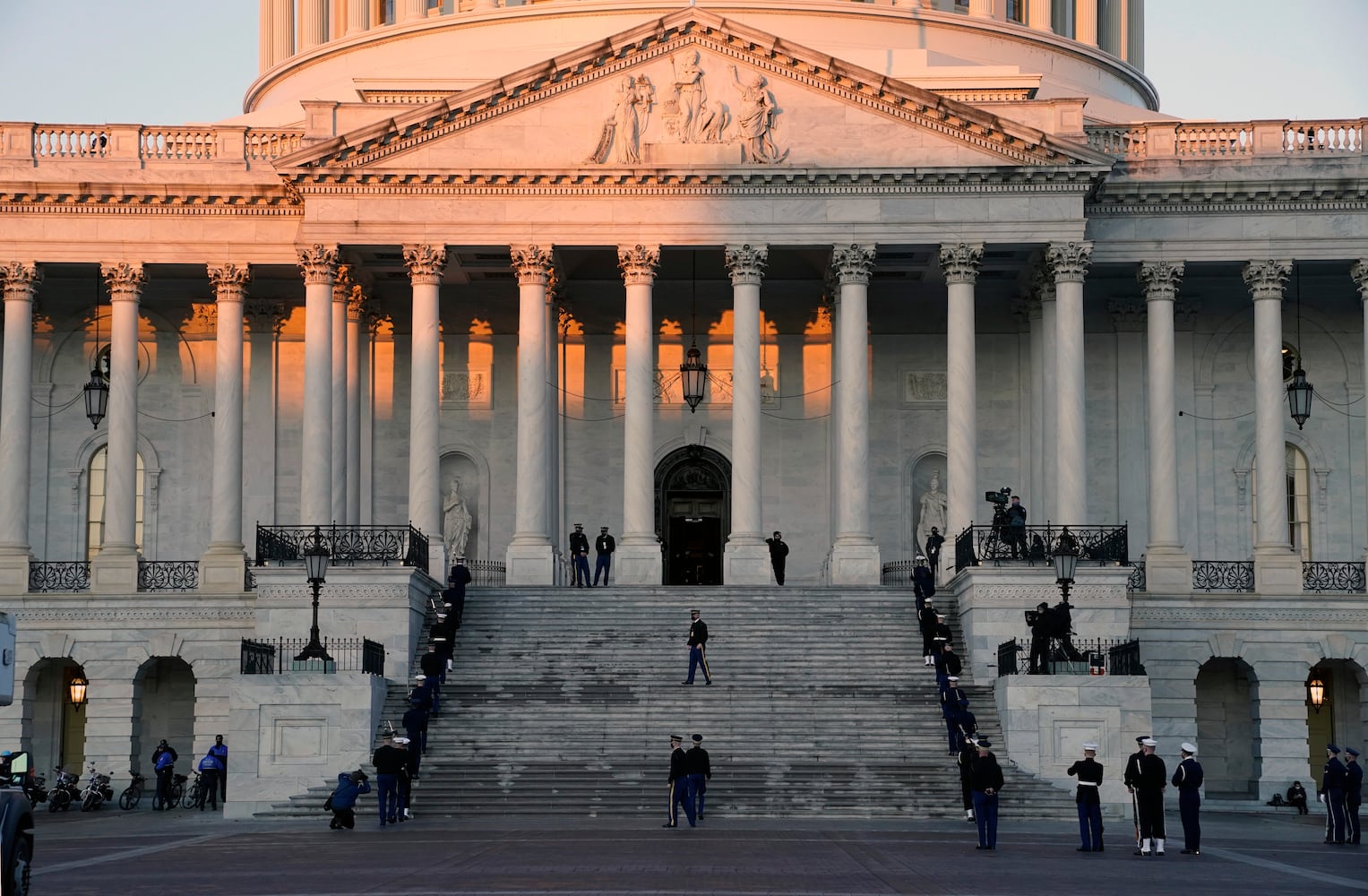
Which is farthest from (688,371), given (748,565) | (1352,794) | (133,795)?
Answer: (1352,794)

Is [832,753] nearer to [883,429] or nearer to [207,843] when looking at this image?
[207,843]

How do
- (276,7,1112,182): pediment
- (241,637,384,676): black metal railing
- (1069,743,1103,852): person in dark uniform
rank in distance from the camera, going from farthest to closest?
1. (276,7,1112,182): pediment
2. (241,637,384,676): black metal railing
3. (1069,743,1103,852): person in dark uniform

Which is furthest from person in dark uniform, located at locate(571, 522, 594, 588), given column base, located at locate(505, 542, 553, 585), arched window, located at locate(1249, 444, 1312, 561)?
arched window, located at locate(1249, 444, 1312, 561)

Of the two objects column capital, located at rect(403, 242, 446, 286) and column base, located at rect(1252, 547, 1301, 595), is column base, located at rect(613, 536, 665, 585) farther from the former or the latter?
column base, located at rect(1252, 547, 1301, 595)

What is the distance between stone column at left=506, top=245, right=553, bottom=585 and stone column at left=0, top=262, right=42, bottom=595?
41.1 ft

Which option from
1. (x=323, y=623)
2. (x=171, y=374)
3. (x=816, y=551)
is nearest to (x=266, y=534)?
(x=323, y=623)

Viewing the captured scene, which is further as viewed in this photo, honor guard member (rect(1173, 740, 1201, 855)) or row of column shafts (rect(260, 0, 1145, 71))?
row of column shafts (rect(260, 0, 1145, 71))

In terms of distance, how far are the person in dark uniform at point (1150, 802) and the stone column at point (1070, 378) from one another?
20472 millimetres

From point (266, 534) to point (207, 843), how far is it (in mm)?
16319

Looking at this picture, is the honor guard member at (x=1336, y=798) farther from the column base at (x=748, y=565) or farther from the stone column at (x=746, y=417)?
the stone column at (x=746, y=417)

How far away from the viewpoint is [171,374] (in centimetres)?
6081

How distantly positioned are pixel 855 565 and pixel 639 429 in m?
6.24

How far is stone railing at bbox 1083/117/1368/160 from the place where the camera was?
55.6 meters

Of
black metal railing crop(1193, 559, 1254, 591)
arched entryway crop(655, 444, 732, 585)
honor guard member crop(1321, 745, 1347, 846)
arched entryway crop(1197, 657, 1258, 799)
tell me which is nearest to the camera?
honor guard member crop(1321, 745, 1347, 846)
